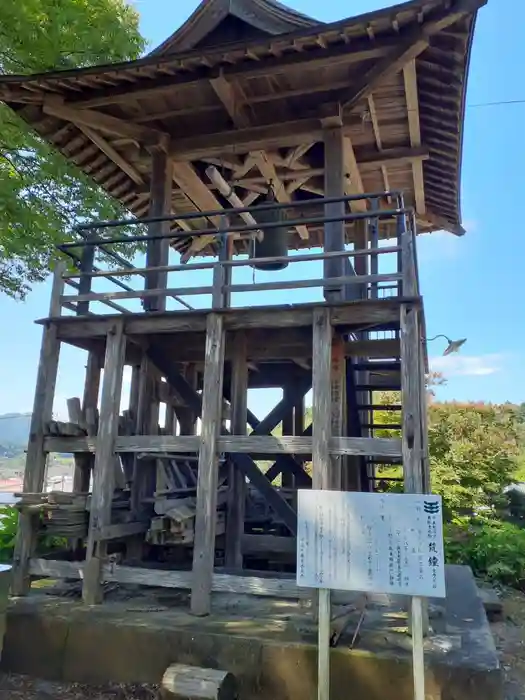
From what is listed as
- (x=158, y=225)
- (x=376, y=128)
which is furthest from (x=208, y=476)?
(x=376, y=128)

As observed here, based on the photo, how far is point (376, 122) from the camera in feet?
24.4

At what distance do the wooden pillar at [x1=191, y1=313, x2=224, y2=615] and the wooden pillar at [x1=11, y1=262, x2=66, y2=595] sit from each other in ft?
6.88

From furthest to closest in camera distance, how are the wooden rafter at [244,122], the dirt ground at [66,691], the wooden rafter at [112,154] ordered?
1. the wooden rafter at [112,154]
2. the wooden rafter at [244,122]
3. the dirt ground at [66,691]

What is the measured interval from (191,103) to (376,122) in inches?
108

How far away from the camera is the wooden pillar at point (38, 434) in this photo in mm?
5857

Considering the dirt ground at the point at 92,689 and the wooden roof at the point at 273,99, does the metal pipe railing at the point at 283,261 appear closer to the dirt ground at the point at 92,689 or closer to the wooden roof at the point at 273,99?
the wooden roof at the point at 273,99

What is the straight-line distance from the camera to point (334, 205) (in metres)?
6.64

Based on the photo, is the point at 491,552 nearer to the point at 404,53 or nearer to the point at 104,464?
the point at 104,464

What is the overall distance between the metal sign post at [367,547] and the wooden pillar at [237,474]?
2.70 m

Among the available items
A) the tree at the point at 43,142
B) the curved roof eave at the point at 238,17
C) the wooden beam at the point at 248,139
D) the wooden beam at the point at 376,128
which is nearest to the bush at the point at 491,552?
the wooden beam at the point at 376,128

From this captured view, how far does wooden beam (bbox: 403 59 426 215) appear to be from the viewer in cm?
641

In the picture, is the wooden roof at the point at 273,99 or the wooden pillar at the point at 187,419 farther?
the wooden pillar at the point at 187,419

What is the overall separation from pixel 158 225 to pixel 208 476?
3.83 metres

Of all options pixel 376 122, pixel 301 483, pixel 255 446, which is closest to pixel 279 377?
pixel 301 483
